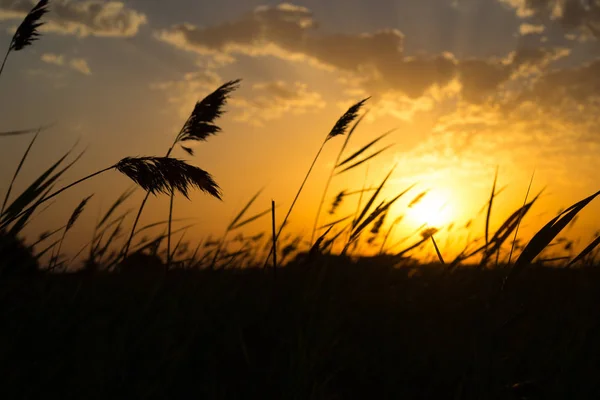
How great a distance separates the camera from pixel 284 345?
232cm

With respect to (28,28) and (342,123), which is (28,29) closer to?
(28,28)

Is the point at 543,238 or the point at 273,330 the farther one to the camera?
the point at 273,330

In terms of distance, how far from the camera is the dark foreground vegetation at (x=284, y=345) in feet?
5.69

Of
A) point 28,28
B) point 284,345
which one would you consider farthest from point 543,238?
point 28,28

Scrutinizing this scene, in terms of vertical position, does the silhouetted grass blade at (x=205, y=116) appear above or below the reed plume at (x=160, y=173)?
above

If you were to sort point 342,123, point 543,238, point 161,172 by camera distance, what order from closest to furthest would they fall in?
point 543,238 < point 161,172 < point 342,123

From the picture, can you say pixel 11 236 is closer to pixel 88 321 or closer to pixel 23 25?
pixel 88 321

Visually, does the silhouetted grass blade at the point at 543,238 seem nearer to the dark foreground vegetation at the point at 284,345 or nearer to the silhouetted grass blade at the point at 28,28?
the dark foreground vegetation at the point at 284,345

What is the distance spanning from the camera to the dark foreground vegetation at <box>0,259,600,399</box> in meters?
1.73

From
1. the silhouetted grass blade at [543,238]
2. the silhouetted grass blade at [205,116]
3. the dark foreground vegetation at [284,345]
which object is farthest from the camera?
the silhouetted grass blade at [205,116]

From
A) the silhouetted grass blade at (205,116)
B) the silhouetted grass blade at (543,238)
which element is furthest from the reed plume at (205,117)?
the silhouetted grass blade at (543,238)

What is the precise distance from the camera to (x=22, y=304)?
2.41 metres

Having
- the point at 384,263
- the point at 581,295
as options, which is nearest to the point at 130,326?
the point at 384,263

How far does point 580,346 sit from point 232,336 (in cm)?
138
